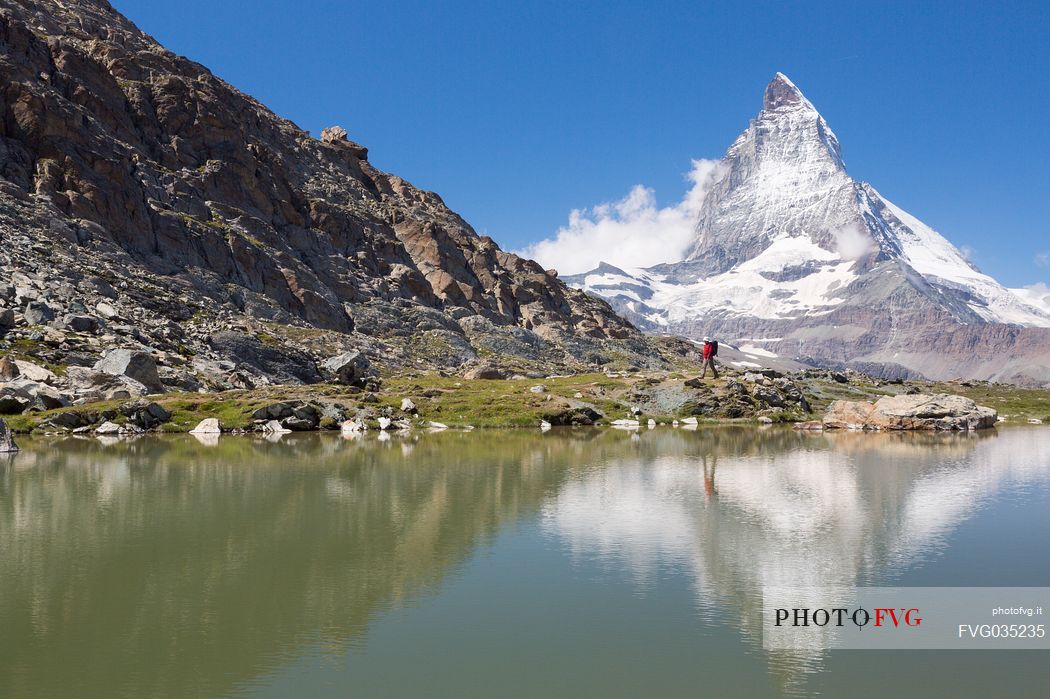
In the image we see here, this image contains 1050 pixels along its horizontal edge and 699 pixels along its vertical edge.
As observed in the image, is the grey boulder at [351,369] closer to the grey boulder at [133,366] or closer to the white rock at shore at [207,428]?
the grey boulder at [133,366]


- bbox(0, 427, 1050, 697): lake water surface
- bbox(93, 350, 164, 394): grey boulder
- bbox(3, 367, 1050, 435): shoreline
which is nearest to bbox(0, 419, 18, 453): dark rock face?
bbox(0, 427, 1050, 697): lake water surface

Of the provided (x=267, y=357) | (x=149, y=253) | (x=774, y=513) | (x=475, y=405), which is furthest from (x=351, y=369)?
(x=774, y=513)

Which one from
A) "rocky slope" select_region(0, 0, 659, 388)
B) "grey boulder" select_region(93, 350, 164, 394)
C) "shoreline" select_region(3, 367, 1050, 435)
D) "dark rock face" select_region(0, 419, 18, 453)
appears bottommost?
"dark rock face" select_region(0, 419, 18, 453)

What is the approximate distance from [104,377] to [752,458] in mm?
69452

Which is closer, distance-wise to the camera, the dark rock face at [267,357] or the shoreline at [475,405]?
the shoreline at [475,405]

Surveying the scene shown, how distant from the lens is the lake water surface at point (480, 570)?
702 inches

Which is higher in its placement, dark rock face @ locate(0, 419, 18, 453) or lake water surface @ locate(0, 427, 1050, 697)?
dark rock face @ locate(0, 419, 18, 453)

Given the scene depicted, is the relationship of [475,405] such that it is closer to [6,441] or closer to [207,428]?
[207,428]

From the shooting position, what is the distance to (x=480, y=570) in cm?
2730

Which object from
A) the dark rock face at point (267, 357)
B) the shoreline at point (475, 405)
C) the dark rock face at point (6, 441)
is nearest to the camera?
the dark rock face at point (6, 441)

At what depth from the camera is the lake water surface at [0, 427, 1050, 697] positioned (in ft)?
58.5

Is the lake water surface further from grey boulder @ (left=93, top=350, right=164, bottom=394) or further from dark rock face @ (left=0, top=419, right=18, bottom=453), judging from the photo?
Result: grey boulder @ (left=93, top=350, right=164, bottom=394)

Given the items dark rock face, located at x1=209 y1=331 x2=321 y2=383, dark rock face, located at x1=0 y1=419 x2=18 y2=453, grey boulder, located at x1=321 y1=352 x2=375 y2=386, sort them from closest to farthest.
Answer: dark rock face, located at x1=0 y1=419 x2=18 y2=453 → grey boulder, located at x1=321 y1=352 x2=375 y2=386 → dark rock face, located at x1=209 y1=331 x2=321 y2=383

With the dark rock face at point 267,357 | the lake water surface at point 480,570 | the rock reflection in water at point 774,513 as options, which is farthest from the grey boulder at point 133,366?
the rock reflection in water at point 774,513
